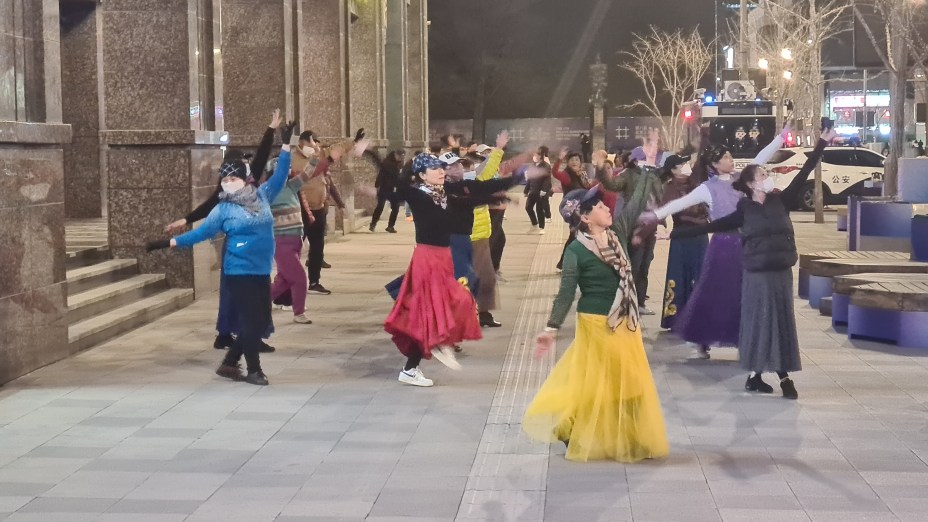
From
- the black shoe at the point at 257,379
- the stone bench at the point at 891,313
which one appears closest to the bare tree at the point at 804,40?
the stone bench at the point at 891,313

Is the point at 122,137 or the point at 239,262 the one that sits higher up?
the point at 122,137

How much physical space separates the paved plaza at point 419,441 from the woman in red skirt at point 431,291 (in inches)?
11.8

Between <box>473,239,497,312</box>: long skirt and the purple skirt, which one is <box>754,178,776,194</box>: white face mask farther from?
<box>473,239,497,312</box>: long skirt

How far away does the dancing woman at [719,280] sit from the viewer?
10.5m

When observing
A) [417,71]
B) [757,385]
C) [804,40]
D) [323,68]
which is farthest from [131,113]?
[804,40]

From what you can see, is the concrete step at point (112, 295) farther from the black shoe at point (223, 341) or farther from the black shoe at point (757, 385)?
the black shoe at point (757, 385)

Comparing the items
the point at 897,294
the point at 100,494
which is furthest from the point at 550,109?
the point at 100,494

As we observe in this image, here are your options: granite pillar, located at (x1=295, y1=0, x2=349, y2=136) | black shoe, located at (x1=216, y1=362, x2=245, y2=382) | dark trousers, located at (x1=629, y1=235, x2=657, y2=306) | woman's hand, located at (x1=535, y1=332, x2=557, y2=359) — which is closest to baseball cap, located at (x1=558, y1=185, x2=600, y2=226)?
woman's hand, located at (x1=535, y1=332, x2=557, y2=359)

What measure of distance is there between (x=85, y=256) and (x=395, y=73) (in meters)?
Answer: 20.3

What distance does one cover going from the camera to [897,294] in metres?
11.4

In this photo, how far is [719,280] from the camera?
34.6 ft

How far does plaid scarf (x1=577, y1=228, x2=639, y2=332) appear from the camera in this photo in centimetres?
736

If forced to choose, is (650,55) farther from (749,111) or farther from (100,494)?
(100,494)

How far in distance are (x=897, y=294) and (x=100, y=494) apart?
7.30 m
